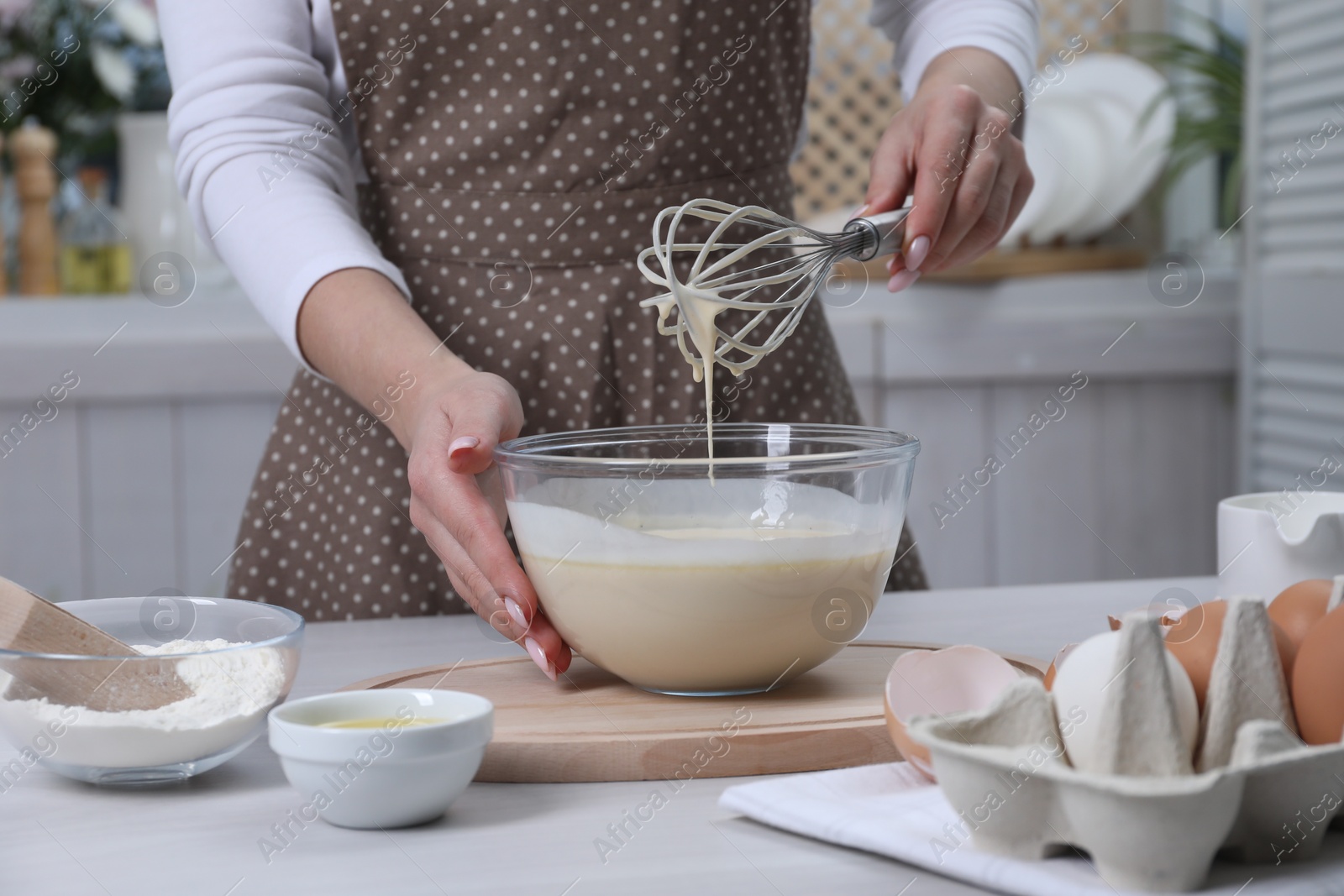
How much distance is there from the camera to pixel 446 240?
1.08m

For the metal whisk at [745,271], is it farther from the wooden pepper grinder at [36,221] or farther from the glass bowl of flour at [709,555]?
the wooden pepper grinder at [36,221]

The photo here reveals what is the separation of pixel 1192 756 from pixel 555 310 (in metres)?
0.69

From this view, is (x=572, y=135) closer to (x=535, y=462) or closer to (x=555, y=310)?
(x=555, y=310)

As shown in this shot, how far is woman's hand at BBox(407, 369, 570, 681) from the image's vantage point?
0.74m

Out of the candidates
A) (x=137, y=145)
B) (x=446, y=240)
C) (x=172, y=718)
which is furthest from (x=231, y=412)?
(x=172, y=718)

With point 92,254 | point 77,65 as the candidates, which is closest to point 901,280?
point 92,254

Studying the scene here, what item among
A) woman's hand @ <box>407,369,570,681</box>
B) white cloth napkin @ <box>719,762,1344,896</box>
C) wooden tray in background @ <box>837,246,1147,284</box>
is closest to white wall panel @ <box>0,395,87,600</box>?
wooden tray in background @ <box>837,246,1147,284</box>

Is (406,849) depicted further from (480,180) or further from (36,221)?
(36,221)

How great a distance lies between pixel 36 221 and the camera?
2.16 metres

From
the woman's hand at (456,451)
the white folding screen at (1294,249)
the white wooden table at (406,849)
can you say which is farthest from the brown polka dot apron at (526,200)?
the white folding screen at (1294,249)

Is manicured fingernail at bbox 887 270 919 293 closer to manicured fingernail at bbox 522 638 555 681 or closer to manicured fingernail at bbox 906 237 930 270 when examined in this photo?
manicured fingernail at bbox 906 237 930 270

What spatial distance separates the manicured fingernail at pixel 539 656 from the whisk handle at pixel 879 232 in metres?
0.31

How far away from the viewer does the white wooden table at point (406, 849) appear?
489mm

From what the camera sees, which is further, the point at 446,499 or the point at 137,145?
the point at 137,145
